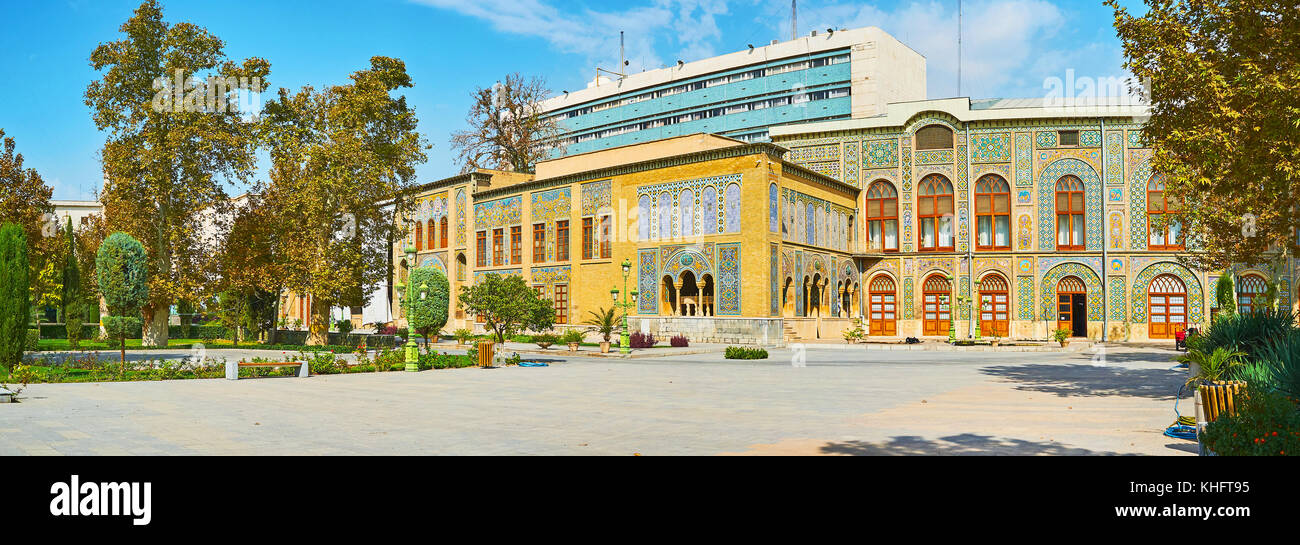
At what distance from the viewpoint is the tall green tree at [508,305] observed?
28266 millimetres

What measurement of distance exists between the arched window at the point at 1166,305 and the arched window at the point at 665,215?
22.9 meters

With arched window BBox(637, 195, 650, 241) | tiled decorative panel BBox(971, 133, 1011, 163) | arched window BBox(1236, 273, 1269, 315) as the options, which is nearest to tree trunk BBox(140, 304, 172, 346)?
arched window BBox(637, 195, 650, 241)

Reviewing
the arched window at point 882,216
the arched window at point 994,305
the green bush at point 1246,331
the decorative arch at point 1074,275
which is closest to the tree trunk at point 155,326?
the arched window at point 882,216

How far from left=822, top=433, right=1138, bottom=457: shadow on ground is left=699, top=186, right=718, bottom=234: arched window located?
94.3ft

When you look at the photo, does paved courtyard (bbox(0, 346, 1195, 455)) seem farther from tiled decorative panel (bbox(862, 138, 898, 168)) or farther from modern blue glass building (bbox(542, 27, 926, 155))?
modern blue glass building (bbox(542, 27, 926, 155))

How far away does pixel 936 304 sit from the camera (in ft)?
142

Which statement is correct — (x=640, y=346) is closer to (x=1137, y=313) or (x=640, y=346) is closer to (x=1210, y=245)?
(x=1210, y=245)

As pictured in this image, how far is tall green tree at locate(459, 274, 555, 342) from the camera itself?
28.3 m

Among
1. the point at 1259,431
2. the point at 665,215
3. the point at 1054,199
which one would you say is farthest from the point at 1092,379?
the point at 1054,199

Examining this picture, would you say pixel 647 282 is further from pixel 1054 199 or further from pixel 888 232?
pixel 1054 199

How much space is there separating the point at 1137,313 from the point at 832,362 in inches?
921

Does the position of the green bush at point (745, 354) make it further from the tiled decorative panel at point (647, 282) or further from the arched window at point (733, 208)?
the tiled decorative panel at point (647, 282)
